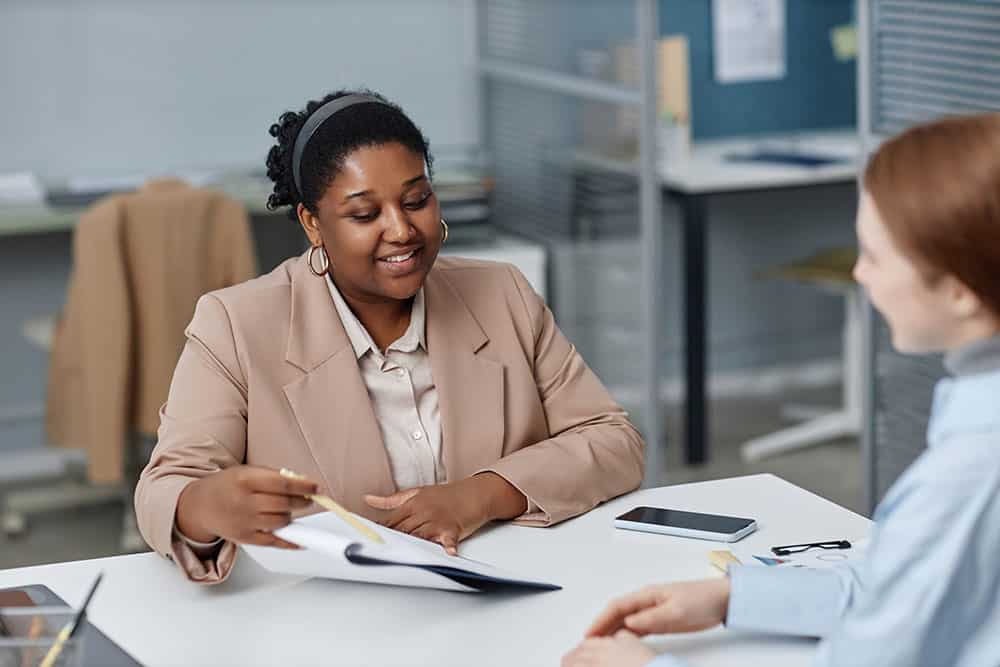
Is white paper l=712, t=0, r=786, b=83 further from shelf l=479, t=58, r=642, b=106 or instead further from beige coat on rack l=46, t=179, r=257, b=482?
beige coat on rack l=46, t=179, r=257, b=482

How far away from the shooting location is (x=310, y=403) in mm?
1643

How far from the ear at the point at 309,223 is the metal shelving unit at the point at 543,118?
1.83 m

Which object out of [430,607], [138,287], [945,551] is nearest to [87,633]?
[430,607]

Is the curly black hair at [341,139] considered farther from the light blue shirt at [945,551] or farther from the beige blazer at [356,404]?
the light blue shirt at [945,551]

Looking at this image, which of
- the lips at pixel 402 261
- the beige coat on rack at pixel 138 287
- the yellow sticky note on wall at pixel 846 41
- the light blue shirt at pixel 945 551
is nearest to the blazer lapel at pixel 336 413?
the lips at pixel 402 261

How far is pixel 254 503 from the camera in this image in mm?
1333

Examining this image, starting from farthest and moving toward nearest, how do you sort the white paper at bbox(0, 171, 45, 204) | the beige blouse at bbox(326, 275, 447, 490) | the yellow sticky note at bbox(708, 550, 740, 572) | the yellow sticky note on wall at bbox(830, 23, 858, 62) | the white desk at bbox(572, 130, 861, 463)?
the yellow sticky note on wall at bbox(830, 23, 858, 62)
the white desk at bbox(572, 130, 861, 463)
the white paper at bbox(0, 171, 45, 204)
the beige blouse at bbox(326, 275, 447, 490)
the yellow sticky note at bbox(708, 550, 740, 572)

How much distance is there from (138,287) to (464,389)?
168 cm

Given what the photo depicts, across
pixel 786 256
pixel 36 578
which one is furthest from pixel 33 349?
pixel 36 578

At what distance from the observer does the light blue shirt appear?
1044 millimetres

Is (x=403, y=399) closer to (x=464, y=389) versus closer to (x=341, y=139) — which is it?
(x=464, y=389)

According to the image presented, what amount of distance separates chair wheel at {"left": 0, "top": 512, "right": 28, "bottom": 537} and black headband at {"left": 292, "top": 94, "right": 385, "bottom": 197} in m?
2.18

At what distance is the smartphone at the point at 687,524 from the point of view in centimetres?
154

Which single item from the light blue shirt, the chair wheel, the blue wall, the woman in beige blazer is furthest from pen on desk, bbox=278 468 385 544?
the blue wall
